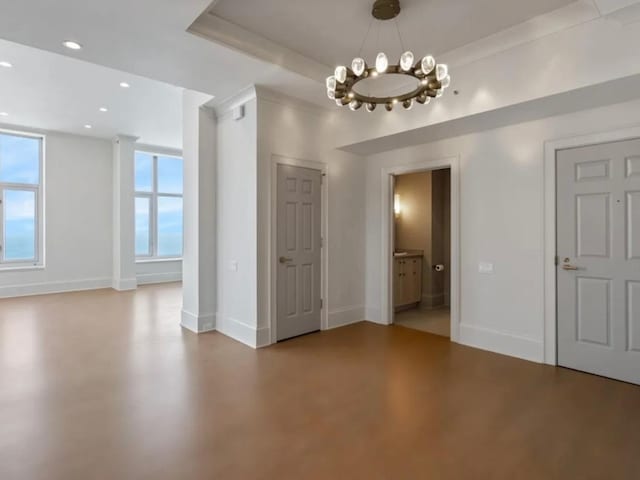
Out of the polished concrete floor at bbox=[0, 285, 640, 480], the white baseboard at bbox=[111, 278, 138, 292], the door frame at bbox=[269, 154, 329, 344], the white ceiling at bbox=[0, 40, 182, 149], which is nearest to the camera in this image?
the polished concrete floor at bbox=[0, 285, 640, 480]

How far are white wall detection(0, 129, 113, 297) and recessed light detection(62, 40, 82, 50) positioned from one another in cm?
590

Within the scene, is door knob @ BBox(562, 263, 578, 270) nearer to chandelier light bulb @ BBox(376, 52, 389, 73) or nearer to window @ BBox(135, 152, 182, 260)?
chandelier light bulb @ BBox(376, 52, 389, 73)

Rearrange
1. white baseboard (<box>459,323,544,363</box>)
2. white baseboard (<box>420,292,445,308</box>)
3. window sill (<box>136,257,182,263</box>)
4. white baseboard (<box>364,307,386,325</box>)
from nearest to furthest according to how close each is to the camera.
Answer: white baseboard (<box>459,323,544,363</box>), white baseboard (<box>364,307,386,325</box>), white baseboard (<box>420,292,445,308</box>), window sill (<box>136,257,182,263</box>)

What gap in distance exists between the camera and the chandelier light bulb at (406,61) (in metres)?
2.67

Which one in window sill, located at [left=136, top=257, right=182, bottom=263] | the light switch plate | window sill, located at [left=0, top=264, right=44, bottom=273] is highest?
the light switch plate

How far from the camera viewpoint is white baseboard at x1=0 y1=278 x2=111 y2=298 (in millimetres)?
7445

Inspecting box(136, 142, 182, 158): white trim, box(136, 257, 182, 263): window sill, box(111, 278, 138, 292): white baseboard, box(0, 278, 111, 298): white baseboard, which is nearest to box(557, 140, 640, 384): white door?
box(111, 278, 138, 292): white baseboard

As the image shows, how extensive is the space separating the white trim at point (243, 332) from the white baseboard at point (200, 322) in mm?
97

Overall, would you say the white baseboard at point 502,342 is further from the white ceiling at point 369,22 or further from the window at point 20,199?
the window at point 20,199

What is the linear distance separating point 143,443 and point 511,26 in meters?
4.43

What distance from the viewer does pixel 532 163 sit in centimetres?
386

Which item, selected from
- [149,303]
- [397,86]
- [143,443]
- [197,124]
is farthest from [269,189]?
[149,303]

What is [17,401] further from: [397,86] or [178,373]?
[397,86]

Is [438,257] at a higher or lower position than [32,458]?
higher
